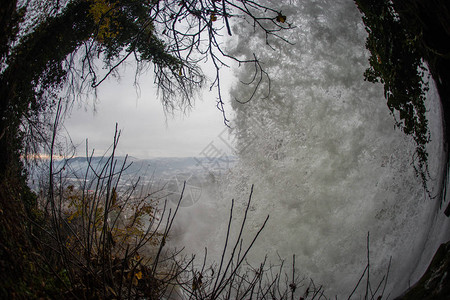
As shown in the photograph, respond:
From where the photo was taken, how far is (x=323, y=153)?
1594 centimetres

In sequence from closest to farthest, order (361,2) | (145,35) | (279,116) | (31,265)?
(31,265) < (361,2) < (145,35) < (279,116)

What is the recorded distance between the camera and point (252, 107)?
17891 millimetres

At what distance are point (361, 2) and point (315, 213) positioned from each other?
47.7 ft

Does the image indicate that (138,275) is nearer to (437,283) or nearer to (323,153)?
(437,283)

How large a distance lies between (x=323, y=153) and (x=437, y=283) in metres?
15.2

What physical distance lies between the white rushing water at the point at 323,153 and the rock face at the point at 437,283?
40.2ft

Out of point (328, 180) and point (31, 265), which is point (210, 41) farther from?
point (328, 180)

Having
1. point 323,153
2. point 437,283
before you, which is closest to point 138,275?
point 437,283

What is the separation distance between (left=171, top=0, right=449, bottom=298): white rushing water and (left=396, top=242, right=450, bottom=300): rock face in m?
12.2

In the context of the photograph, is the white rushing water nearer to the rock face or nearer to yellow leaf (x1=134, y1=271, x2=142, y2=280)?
the rock face

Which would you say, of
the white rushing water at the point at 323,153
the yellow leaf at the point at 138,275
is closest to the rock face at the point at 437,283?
the yellow leaf at the point at 138,275

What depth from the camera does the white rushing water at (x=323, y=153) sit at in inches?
543

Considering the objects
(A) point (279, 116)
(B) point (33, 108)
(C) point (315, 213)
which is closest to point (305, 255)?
Result: (C) point (315, 213)

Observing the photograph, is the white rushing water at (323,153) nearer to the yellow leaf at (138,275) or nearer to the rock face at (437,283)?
the rock face at (437,283)
